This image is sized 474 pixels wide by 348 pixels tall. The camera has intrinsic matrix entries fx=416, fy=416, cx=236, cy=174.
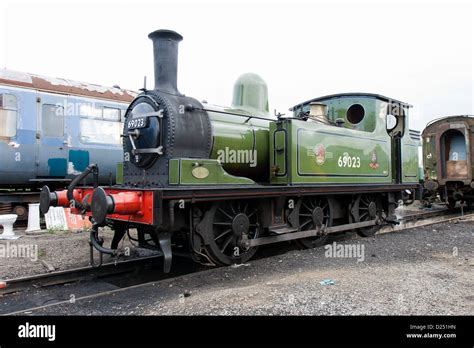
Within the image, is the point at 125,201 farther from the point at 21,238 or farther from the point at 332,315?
the point at 21,238

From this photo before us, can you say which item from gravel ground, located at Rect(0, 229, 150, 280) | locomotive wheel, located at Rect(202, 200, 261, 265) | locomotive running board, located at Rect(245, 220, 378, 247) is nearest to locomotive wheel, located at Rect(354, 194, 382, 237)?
locomotive running board, located at Rect(245, 220, 378, 247)

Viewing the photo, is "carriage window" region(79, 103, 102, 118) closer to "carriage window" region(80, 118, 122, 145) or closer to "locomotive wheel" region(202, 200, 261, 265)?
"carriage window" region(80, 118, 122, 145)

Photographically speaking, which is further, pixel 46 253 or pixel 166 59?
pixel 46 253

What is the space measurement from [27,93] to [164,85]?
18.2 ft

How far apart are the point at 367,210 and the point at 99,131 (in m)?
6.84

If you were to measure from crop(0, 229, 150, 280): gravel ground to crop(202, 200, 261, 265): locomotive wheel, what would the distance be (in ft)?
5.86

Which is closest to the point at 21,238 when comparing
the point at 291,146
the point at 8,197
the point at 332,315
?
the point at 8,197

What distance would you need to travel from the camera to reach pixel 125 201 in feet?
15.6

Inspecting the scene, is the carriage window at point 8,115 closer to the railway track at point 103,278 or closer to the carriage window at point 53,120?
the carriage window at point 53,120

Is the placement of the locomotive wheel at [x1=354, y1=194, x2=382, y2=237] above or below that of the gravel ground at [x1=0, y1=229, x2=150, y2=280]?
above

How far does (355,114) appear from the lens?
879cm

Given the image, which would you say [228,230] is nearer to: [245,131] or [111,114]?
[245,131]

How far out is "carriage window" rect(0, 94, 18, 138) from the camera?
30.0ft

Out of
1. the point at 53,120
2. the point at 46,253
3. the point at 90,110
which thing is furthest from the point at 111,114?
the point at 46,253
